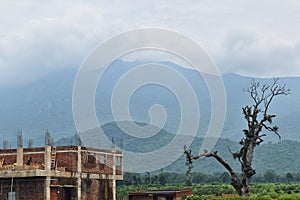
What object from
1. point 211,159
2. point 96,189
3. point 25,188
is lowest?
point 96,189

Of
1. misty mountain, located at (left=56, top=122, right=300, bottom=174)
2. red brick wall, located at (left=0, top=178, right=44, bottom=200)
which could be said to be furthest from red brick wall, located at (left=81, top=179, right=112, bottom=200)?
misty mountain, located at (left=56, top=122, right=300, bottom=174)

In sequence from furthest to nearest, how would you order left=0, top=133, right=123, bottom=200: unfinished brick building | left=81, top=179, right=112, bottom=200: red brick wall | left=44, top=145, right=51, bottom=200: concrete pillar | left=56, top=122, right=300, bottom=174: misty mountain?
left=56, top=122, right=300, bottom=174: misty mountain, left=81, top=179, right=112, bottom=200: red brick wall, left=0, top=133, right=123, bottom=200: unfinished brick building, left=44, top=145, right=51, bottom=200: concrete pillar

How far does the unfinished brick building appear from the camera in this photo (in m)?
28.3

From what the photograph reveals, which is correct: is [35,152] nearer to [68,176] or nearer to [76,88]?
[68,176]

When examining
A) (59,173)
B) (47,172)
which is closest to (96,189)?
(59,173)

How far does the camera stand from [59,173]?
29547mm

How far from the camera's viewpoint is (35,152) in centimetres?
3031

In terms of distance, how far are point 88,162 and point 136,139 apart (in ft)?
165

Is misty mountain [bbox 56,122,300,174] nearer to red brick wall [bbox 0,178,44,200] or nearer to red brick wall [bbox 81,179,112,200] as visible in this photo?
red brick wall [bbox 81,179,112,200]

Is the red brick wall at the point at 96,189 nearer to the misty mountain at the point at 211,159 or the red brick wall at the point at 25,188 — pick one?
the red brick wall at the point at 25,188

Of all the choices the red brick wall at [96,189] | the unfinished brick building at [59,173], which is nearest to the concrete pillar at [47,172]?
the unfinished brick building at [59,173]

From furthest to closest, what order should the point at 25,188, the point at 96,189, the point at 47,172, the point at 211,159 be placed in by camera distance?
the point at 211,159 → the point at 96,189 → the point at 25,188 → the point at 47,172

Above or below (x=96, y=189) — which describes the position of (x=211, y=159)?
above

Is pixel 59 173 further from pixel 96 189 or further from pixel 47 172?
pixel 96 189
